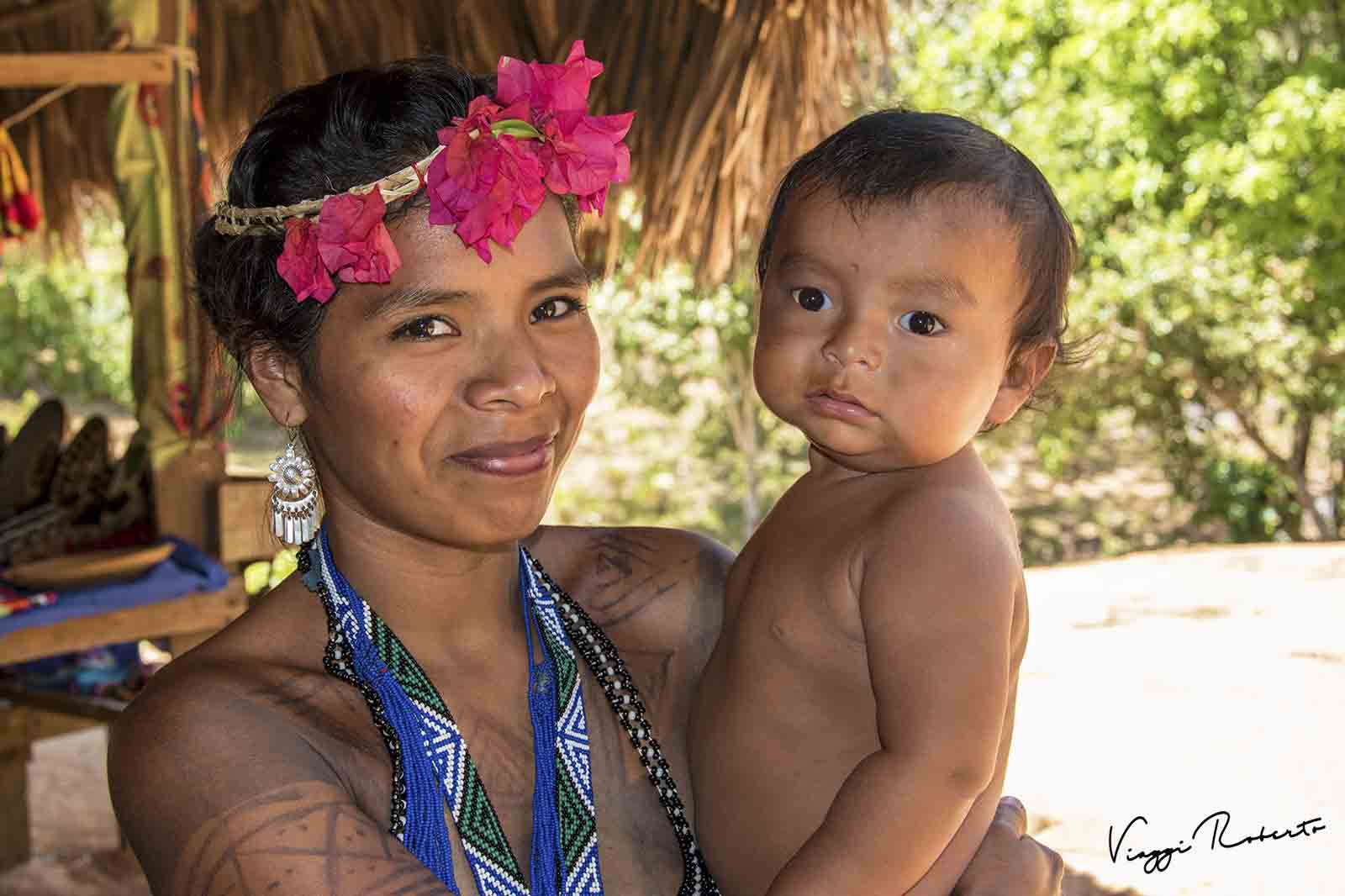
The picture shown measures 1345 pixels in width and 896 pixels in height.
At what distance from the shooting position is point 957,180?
180 centimetres

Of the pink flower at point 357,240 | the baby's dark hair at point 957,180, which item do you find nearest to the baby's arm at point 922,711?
the baby's dark hair at point 957,180

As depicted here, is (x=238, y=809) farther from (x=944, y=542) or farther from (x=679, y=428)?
(x=679, y=428)

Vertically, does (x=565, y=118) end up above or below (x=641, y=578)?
above

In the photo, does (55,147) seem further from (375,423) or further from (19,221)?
(375,423)

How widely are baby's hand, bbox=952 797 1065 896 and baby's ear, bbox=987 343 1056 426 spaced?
598 millimetres

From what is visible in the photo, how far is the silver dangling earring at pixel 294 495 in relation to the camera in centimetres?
195

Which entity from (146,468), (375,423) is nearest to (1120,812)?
(375,423)

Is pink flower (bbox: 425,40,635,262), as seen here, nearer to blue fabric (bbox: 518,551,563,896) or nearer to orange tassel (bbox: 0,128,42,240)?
blue fabric (bbox: 518,551,563,896)

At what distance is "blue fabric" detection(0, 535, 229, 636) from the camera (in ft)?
11.7

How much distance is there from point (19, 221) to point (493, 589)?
393 centimetres

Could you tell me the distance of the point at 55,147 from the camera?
6820mm

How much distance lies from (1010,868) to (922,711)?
39 centimetres

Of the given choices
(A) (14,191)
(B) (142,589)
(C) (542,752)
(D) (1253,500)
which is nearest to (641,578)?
(C) (542,752)

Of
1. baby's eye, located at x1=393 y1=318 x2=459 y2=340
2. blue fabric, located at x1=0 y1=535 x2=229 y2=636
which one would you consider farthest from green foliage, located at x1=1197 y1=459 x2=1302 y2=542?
baby's eye, located at x1=393 y1=318 x2=459 y2=340
